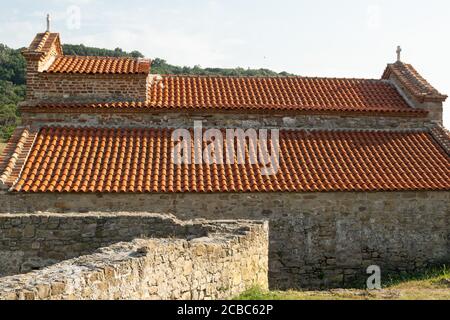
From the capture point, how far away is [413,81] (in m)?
14.3

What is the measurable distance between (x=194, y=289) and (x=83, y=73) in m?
8.79

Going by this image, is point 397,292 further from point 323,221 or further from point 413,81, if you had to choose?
point 413,81

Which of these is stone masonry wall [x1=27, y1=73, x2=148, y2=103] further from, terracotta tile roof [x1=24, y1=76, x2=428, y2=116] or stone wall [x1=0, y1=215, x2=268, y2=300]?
stone wall [x1=0, y1=215, x2=268, y2=300]

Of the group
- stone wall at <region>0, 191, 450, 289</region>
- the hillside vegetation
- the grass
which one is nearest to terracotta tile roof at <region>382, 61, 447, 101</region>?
stone wall at <region>0, 191, 450, 289</region>

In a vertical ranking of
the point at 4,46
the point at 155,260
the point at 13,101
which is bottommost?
the point at 155,260

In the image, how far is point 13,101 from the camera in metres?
38.2

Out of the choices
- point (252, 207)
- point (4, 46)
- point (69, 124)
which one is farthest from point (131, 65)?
point (4, 46)

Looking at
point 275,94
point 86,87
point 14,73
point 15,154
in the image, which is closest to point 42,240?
point 15,154

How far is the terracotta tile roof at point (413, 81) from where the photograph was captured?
13.2 m

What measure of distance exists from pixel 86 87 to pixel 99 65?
3.26 feet

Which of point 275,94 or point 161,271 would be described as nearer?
point 161,271

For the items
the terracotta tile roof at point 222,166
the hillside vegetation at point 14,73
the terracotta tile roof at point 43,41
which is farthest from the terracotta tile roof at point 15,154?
the hillside vegetation at point 14,73

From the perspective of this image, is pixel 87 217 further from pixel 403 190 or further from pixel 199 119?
pixel 403 190

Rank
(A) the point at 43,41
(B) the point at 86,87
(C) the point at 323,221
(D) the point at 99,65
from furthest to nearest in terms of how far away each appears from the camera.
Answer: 1. (D) the point at 99,65
2. (A) the point at 43,41
3. (B) the point at 86,87
4. (C) the point at 323,221
